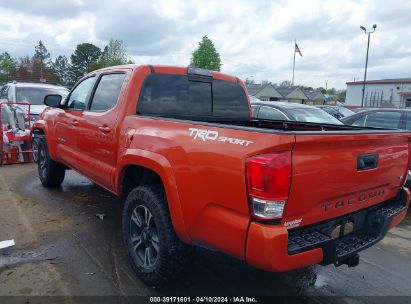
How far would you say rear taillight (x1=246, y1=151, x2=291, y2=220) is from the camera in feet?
7.26

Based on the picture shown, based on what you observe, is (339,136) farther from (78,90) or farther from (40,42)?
(40,42)

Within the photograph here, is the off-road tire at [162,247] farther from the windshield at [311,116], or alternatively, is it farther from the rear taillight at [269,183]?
the windshield at [311,116]

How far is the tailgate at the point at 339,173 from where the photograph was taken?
2330 millimetres

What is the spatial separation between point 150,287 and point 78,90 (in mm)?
3197

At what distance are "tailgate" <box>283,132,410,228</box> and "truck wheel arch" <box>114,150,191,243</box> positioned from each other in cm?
87

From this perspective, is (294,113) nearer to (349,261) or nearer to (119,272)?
(349,261)

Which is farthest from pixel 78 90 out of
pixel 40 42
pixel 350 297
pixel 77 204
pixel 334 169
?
pixel 40 42

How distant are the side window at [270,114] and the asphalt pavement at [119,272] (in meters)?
3.89

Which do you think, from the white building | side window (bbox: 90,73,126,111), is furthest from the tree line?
side window (bbox: 90,73,126,111)

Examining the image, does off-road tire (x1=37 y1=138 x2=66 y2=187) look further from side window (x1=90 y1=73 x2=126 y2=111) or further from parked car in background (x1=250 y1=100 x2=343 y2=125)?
parked car in background (x1=250 y1=100 x2=343 y2=125)

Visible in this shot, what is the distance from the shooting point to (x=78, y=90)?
524 cm

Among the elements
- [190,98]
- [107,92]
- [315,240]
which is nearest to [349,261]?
[315,240]

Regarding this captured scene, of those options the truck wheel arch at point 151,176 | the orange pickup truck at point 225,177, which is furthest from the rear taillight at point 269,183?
the truck wheel arch at point 151,176

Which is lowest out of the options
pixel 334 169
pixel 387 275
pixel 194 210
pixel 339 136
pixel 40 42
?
pixel 387 275
